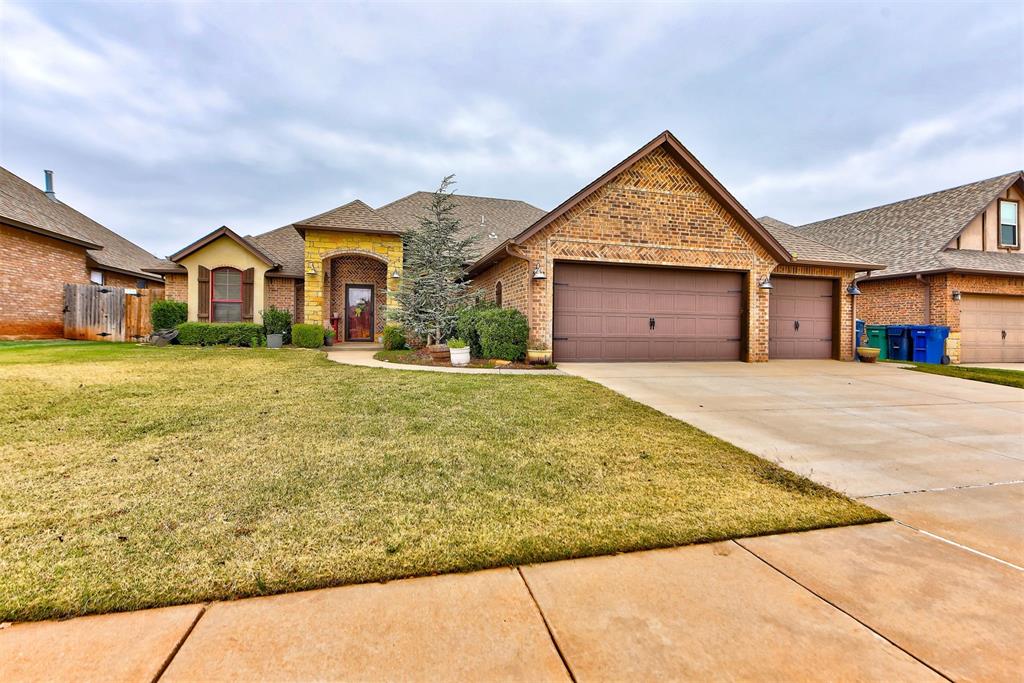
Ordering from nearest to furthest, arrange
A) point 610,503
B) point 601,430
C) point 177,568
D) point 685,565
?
point 177,568
point 685,565
point 610,503
point 601,430

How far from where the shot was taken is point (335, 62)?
14.4 metres

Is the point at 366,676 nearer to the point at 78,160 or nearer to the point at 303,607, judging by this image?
the point at 303,607

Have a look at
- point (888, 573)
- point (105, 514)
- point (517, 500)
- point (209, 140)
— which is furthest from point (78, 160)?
point (888, 573)

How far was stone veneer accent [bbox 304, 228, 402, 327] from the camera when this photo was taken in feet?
48.0

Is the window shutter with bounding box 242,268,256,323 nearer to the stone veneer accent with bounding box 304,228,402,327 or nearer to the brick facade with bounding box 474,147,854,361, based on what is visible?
the stone veneer accent with bounding box 304,228,402,327

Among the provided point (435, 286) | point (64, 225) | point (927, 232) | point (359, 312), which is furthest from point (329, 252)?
point (927, 232)

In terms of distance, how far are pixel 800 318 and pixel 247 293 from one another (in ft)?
60.4

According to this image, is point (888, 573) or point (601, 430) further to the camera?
point (601, 430)

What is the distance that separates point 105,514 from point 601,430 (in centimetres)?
395

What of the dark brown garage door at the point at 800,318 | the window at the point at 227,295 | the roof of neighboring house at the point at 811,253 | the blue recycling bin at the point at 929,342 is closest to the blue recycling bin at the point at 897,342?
the blue recycling bin at the point at 929,342

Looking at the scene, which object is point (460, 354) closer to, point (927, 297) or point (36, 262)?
point (927, 297)

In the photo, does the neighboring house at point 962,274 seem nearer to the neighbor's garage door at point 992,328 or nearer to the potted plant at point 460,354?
the neighbor's garage door at point 992,328

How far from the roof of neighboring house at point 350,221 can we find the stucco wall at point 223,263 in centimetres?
246

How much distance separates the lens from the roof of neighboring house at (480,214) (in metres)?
17.8
